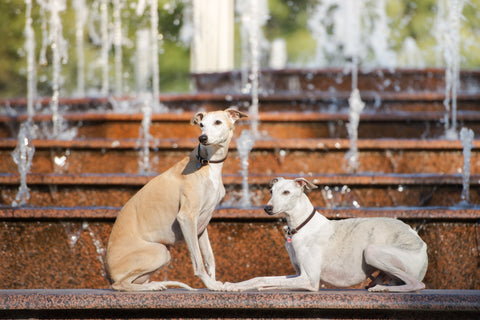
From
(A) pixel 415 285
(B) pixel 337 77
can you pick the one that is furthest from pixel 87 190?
(B) pixel 337 77

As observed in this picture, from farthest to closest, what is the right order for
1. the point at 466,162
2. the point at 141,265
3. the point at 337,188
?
the point at 466,162 < the point at 337,188 < the point at 141,265

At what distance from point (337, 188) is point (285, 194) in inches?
80.4

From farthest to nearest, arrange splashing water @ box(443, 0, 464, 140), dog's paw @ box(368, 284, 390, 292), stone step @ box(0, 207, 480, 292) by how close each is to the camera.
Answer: splashing water @ box(443, 0, 464, 140) < stone step @ box(0, 207, 480, 292) < dog's paw @ box(368, 284, 390, 292)

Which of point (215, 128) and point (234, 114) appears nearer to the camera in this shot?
point (215, 128)

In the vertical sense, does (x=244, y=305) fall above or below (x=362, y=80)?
below

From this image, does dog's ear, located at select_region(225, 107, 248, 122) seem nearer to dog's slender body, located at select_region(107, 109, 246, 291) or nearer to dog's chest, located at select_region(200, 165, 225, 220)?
dog's slender body, located at select_region(107, 109, 246, 291)

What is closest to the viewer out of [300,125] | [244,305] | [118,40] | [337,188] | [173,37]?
[244,305]

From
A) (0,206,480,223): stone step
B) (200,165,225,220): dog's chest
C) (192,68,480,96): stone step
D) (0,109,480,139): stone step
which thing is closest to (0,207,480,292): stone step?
(0,206,480,223): stone step

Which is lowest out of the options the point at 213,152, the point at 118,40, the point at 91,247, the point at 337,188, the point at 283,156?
the point at 91,247

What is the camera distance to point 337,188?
6004mm

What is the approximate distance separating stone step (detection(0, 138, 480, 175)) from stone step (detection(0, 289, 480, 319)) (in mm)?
3012

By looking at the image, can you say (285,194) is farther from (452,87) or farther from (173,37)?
(173,37)

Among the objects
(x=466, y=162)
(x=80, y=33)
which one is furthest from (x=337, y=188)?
(x=80, y=33)

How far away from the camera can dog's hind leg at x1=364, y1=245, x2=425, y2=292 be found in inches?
157
